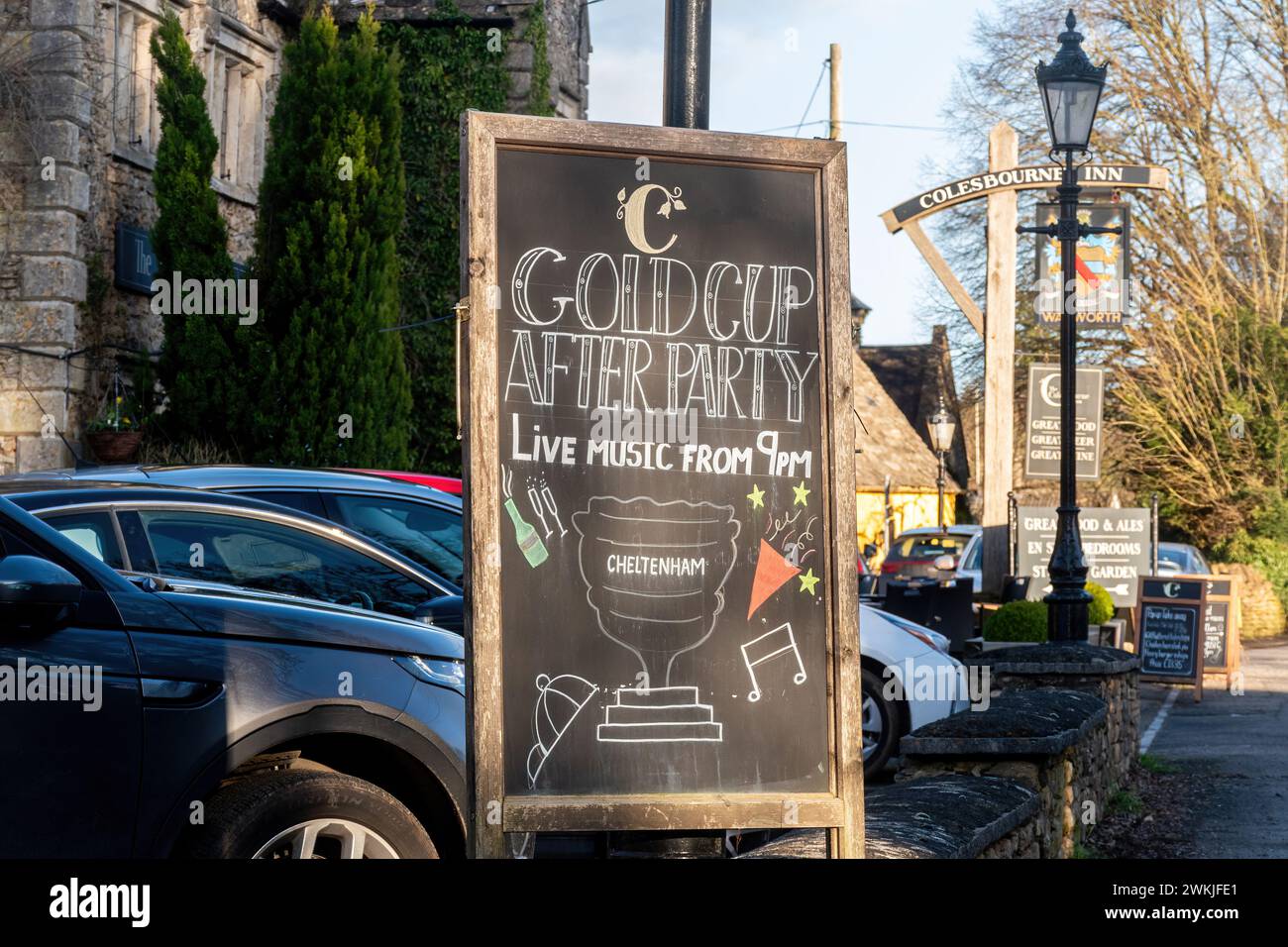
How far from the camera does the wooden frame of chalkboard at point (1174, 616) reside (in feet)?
50.2

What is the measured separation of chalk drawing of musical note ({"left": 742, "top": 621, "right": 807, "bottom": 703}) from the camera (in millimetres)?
3975

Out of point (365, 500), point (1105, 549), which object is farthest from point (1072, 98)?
point (365, 500)

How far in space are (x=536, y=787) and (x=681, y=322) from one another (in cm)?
121

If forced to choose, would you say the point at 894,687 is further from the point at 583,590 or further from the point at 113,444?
the point at 113,444

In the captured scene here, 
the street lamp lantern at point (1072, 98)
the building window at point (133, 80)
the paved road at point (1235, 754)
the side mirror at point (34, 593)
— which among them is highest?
the building window at point (133, 80)

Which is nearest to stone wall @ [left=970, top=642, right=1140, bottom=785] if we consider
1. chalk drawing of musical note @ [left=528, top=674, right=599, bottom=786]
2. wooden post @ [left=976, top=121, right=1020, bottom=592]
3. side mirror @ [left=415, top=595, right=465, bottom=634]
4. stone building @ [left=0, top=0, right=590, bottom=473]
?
side mirror @ [left=415, top=595, right=465, bottom=634]

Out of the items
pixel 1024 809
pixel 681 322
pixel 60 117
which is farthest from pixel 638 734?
pixel 60 117

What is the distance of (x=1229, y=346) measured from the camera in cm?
2975

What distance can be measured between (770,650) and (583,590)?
50 centimetres

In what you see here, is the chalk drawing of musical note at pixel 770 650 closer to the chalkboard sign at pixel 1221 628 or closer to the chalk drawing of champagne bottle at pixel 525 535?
the chalk drawing of champagne bottle at pixel 525 535

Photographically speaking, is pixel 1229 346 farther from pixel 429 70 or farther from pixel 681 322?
pixel 681 322

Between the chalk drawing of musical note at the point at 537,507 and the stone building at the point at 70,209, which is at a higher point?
the stone building at the point at 70,209

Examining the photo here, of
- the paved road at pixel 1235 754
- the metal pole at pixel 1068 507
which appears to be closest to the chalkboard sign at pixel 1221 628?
the paved road at pixel 1235 754

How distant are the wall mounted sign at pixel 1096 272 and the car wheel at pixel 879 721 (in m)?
7.66
